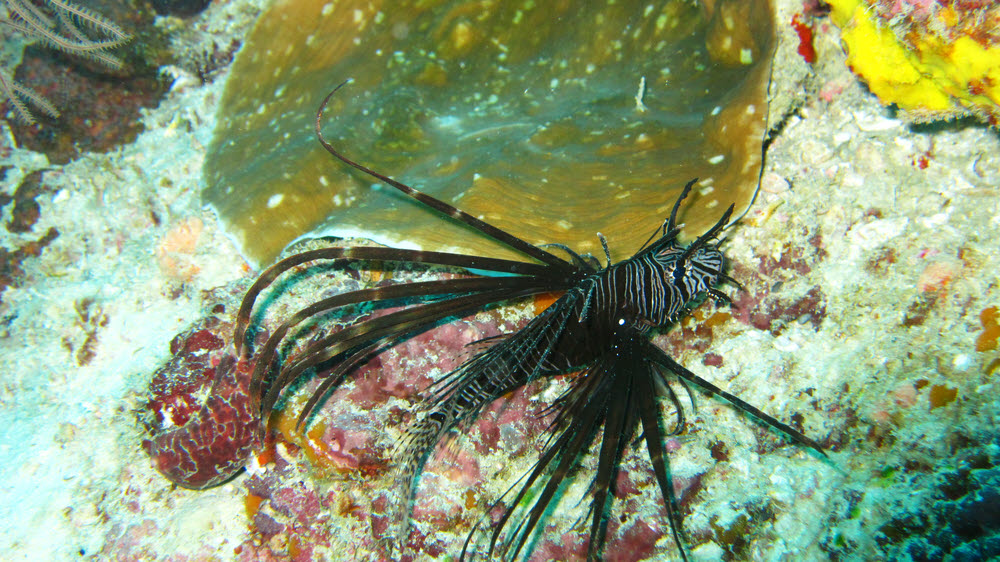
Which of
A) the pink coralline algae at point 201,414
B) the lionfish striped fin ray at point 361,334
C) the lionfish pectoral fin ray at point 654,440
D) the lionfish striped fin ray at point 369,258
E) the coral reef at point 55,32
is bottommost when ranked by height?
the pink coralline algae at point 201,414

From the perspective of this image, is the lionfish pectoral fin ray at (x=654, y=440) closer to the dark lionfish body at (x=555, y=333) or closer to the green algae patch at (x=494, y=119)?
the dark lionfish body at (x=555, y=333)

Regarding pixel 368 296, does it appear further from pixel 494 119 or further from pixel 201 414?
pixel 494 119

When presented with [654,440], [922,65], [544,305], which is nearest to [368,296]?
[544,305]

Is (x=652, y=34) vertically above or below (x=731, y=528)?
above

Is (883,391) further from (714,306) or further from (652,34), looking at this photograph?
(652,34)

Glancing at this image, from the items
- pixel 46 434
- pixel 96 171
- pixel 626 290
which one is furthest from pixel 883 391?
pixel 96 171

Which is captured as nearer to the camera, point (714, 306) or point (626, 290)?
point (626, 290)

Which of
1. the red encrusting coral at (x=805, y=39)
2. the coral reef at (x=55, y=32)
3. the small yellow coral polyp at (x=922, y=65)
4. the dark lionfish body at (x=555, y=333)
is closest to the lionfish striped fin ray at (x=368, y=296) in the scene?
the dark lionfish body at (x=555, y=333)
